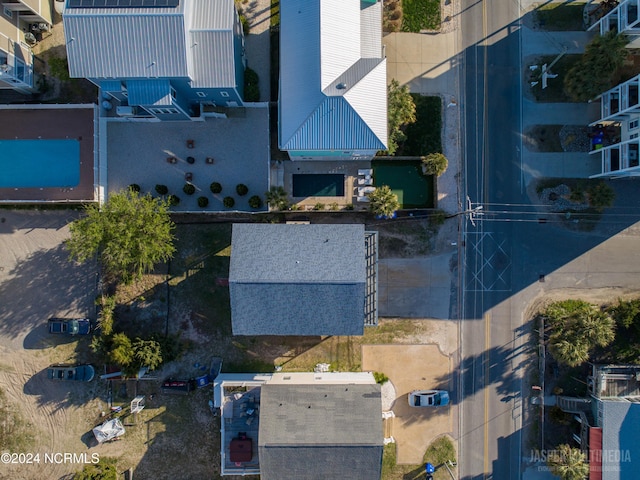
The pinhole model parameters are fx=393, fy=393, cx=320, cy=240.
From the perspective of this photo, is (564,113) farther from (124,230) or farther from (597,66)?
(124,230)

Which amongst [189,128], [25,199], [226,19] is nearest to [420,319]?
[189,128]

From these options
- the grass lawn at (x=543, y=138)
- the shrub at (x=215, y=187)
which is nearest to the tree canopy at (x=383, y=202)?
the shrub at (x=215, y=187)

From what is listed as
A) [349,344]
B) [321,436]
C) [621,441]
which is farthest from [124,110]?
[621,441]

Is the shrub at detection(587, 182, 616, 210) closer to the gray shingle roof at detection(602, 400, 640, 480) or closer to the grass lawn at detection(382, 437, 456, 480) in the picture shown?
the gray shingle roof at detection(602, 400, 640, 480)

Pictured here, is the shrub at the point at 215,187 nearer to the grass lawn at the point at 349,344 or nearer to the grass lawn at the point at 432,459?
the grass lawn at the point at 349,344

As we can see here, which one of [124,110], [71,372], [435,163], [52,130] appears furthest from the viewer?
[52,130]

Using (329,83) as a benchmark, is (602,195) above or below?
below

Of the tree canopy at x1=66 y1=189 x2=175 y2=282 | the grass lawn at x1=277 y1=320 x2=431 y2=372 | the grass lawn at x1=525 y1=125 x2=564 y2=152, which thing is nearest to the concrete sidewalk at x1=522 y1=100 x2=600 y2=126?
the grass lawn at x1=525 y1=125 x2=564 y2=152
